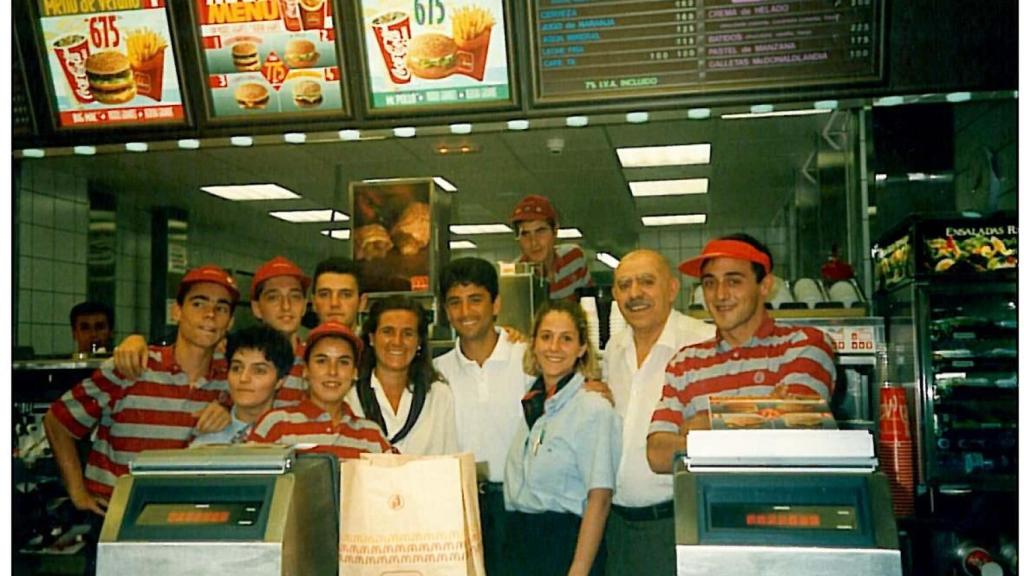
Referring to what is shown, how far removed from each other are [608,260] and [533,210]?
0.27 m

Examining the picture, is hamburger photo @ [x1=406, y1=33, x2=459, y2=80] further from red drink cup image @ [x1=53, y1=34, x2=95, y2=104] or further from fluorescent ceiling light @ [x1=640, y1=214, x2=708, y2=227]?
red drink cup image @ [x1=53, y1=34, x2=95, y2=104]

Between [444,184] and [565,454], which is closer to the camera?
[565,454]

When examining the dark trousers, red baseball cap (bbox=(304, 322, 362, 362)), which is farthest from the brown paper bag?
red baseball cap (bbox=(304, 322, 362, 362))

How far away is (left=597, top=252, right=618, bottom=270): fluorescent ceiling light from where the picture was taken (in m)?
2.92

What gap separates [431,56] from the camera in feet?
9.57

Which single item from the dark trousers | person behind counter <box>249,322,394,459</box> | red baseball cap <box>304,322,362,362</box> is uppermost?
red baseball cap <box>304,322,362,362</box>

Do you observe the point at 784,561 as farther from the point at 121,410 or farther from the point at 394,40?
the point at 121,410

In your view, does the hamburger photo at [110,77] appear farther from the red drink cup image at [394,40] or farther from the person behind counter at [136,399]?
the red drink cup image at [394,40]

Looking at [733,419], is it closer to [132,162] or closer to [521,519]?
[521,519]

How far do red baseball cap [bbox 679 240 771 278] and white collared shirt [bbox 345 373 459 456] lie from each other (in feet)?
2.56

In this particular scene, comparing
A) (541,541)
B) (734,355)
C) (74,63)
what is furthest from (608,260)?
(74,63)

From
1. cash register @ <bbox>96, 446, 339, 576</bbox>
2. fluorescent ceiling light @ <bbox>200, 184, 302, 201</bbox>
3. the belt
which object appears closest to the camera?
cash register @ <bbox>96, 446, 339, 576</bbox>

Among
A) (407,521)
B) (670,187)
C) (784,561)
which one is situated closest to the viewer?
(784,561)

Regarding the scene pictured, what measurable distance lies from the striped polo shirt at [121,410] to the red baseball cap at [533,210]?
99 cm
